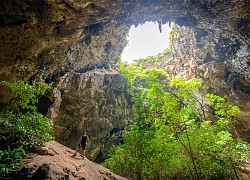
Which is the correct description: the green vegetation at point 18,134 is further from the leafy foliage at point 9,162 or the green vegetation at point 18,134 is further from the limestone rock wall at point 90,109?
the limestone rock wall at point 90,109

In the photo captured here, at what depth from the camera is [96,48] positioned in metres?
20.5

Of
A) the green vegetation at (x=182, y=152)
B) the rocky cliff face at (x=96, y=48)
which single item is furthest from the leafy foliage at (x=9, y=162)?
the rocky cliff face at (x=96, y=48)

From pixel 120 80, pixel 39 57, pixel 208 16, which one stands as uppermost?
pixel 208 16

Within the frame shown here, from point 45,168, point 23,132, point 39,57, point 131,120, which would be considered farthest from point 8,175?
point 131,120

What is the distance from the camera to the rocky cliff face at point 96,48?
12.6 m

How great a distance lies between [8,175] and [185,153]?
10.1 m

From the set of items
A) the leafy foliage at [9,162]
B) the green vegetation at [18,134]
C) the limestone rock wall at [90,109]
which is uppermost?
the limestone rock wall at [90,109]

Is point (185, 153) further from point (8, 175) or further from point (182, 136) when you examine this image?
point (8, 175)

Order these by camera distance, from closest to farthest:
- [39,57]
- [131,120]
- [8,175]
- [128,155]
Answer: [8,175], [128,155], [39,57], [131,120]

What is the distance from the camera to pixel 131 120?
24.7m

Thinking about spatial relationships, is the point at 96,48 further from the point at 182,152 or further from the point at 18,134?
the point at 18,134

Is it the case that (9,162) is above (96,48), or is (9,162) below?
below

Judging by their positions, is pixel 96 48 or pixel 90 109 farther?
pixel 96 48

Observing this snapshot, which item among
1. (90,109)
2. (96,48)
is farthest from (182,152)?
(96,48)
